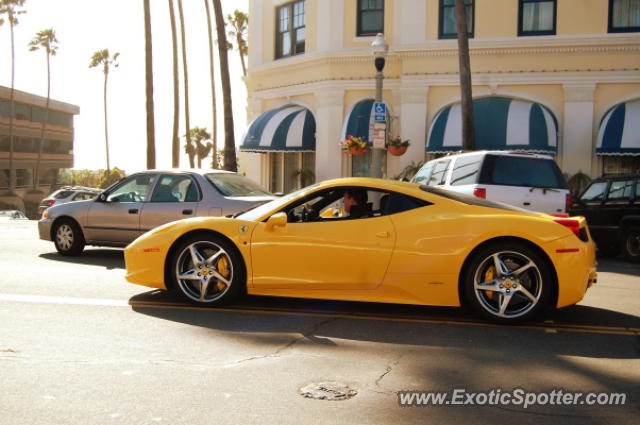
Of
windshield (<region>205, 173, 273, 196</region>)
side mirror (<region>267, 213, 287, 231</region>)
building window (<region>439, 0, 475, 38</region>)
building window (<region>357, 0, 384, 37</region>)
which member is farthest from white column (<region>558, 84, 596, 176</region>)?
side mirror (<region>267, 213, 287, 231</region>)

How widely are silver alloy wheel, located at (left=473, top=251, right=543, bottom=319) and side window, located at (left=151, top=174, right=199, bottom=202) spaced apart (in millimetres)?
5647

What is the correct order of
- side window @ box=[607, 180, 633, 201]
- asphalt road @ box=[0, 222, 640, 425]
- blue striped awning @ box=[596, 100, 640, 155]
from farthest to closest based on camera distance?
blue striped awning @ box=[596, 100, 640, 155] → side window @ box=[607, 180, 633, 201] → asphalt road @ box=[0, 222, 640, 425]

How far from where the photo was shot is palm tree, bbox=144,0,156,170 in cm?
2831

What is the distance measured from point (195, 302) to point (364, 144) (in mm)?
14610

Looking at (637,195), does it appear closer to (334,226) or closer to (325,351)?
(334,226)

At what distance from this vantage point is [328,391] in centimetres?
444

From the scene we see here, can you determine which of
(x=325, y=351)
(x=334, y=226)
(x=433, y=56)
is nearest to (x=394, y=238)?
(x=334, y=226)

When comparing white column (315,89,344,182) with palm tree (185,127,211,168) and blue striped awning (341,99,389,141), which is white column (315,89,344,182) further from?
palm tree (185,127,211,168)

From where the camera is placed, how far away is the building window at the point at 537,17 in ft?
69.1

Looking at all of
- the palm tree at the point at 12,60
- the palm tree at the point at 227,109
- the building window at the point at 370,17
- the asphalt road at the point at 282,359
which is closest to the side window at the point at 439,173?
the asphalt road at the point at 282,359

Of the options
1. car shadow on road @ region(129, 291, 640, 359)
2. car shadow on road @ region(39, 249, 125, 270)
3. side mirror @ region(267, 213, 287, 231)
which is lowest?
car shadow on road @ region(39, 249, 125, 270)

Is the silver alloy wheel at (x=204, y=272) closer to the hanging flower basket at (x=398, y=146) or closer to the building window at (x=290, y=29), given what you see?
the hanging flower basket at (x=398, y=146)

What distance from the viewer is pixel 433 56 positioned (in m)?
21.8

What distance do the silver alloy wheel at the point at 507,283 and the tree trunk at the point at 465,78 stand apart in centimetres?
1266
